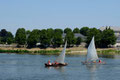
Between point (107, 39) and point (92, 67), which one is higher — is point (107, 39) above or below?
above

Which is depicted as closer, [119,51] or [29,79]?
[29,79]

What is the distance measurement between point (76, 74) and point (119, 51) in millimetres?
101944

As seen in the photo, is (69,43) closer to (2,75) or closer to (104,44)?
(104,44)

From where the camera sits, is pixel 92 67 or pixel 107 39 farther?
pixel 107 39

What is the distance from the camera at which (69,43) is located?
652 feet

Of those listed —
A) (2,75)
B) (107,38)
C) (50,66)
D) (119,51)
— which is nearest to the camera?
(2,75)

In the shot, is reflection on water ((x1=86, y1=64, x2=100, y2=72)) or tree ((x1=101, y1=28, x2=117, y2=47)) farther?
tree ((x1=101, y1=28, x2=117, y2=47))

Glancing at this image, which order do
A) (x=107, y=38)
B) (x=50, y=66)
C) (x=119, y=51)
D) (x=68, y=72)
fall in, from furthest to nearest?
(x=107, y=38) → (x=119, y=51) → (x=50, y=66) → (x=68, y=72)

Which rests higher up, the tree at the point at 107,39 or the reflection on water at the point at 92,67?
the tree at the point at 107,39

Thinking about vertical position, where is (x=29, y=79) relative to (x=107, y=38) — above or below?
below

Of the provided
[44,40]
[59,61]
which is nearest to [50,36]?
[44,40]

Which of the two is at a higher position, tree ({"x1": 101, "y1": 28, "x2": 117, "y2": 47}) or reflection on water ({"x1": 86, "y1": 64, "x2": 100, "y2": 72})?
tree ({"x1": 101, "y1": 28, "x2": 117, "y2": 47})

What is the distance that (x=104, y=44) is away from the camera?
198 meters

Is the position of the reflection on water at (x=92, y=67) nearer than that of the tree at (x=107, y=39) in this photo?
Yes
